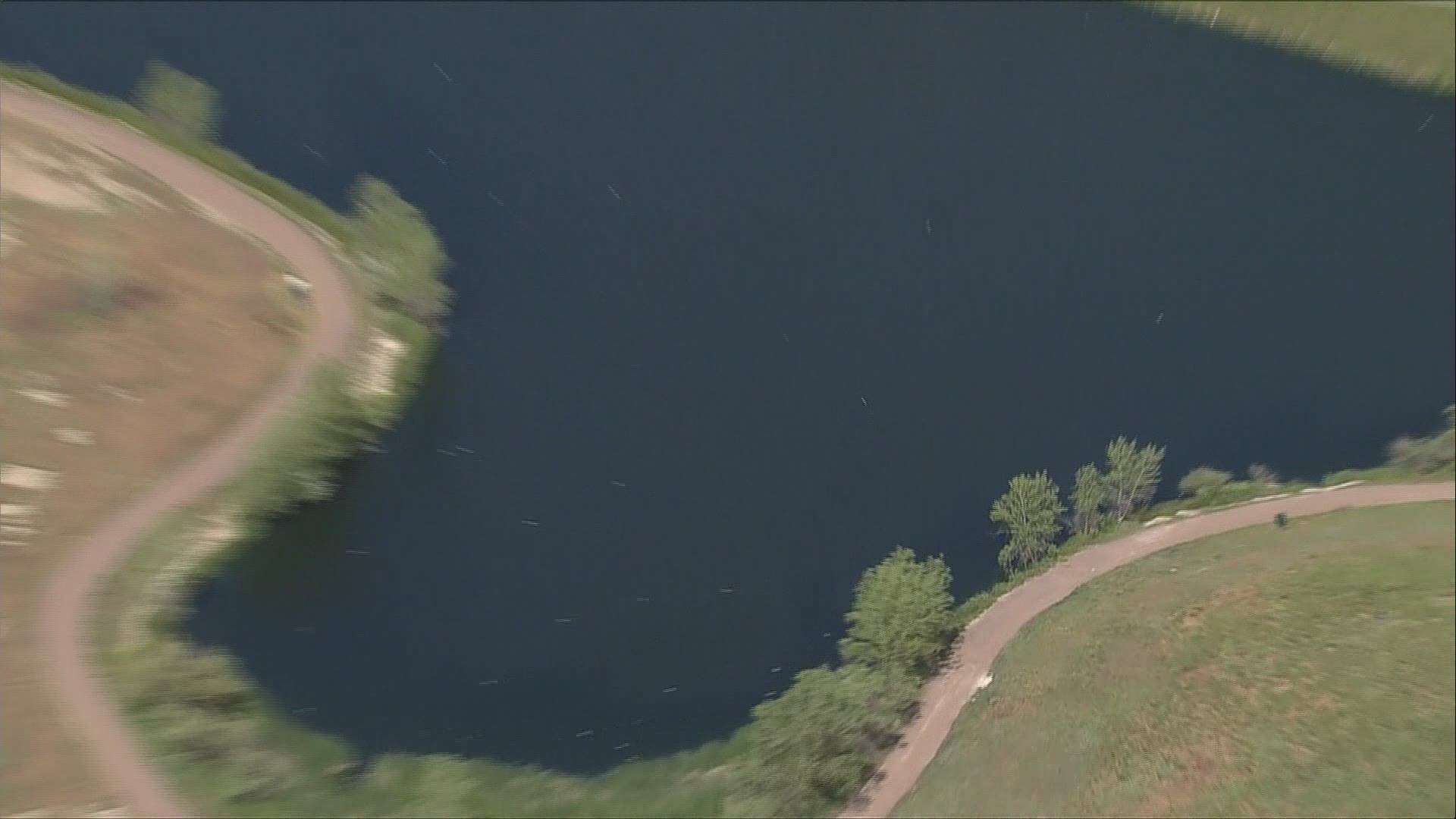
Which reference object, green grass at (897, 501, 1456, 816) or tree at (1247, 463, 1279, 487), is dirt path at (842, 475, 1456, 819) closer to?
green grass at (897, 501, 1456, 816)

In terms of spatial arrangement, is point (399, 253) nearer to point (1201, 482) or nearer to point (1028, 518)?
point (1028, 518)

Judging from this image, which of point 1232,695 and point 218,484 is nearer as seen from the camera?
point 1232,695

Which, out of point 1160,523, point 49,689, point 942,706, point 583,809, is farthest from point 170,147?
point 1160,523

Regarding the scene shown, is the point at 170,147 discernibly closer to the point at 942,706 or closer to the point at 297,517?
the point at 297,517

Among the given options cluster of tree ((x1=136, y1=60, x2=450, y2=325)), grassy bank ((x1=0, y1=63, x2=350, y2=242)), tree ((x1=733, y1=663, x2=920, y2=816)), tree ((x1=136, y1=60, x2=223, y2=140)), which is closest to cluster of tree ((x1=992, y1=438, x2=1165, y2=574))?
tree ((x1=733, y1=663, x2=920, y2=816))

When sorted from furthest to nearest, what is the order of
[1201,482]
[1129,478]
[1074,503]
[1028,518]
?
[1201,482], [1074,503], [1129,478], [1028,518]

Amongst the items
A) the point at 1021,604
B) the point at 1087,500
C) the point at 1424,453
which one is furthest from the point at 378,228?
the point at 1424,453

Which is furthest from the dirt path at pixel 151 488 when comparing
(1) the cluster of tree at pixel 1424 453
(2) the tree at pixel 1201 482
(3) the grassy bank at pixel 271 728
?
(1) the cluster of tree at pixel 1424 453
